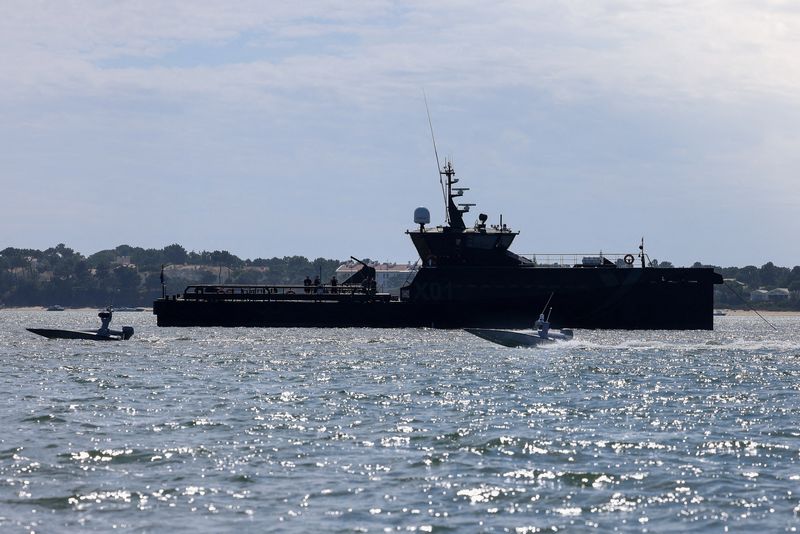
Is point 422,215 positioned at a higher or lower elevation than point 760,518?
higher

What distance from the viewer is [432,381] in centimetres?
4003

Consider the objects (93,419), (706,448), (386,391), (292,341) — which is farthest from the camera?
(292,341)

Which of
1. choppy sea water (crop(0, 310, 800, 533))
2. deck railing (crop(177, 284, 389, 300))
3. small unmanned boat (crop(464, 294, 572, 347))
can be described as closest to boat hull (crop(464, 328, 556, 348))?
small unmanned boat (crop(464, 294, 572, 347))

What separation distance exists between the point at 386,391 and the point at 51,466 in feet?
50.4

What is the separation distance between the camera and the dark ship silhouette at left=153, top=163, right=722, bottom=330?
74125mm

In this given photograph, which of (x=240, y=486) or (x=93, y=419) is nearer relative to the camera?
(x=240, y=486)

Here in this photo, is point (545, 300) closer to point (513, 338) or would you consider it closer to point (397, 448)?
point (513, 338)

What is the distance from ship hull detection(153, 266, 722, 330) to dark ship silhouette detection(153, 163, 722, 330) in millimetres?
61

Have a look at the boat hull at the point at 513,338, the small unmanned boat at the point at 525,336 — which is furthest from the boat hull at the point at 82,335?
the boat hull at the point at 513,338

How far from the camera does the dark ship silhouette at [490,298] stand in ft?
243

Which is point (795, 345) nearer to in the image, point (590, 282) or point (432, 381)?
point (590, 282)

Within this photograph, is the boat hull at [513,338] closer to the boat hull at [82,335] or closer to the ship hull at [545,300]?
the ship hull at [545,300]

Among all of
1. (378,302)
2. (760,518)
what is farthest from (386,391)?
(378,302)

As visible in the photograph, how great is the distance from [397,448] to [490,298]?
4981cm
